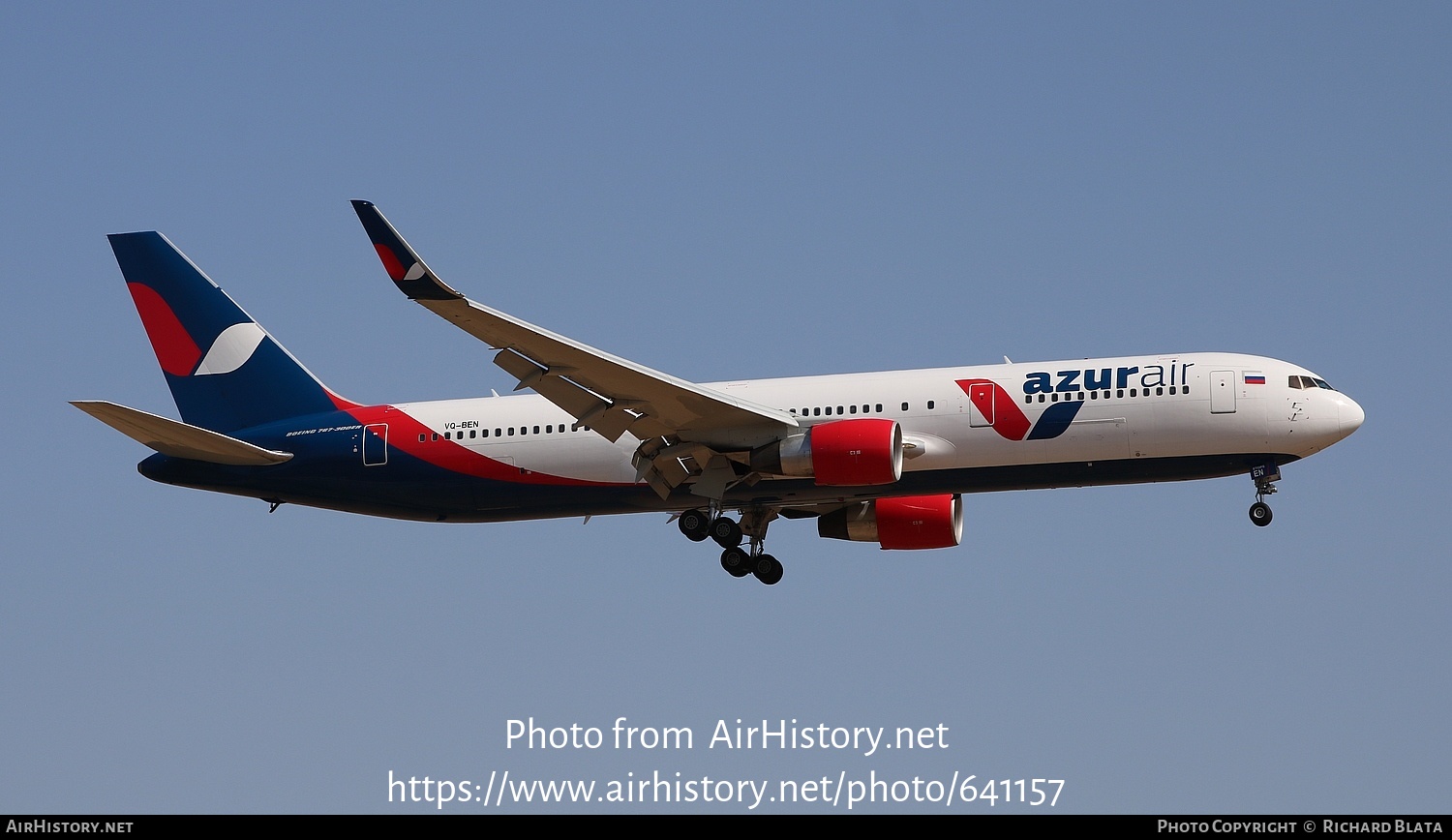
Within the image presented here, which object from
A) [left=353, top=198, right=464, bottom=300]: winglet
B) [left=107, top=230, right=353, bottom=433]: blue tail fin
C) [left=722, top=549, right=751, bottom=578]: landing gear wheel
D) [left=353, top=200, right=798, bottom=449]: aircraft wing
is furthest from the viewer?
[left=107, top=230, right=353, bottom=433]: blue tail fin

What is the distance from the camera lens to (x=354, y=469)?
42.5 meters

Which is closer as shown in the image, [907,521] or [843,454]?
[843,454]

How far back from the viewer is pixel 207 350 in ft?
148

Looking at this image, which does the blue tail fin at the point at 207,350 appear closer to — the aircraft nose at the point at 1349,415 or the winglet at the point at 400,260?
the winglet at the point at 400,260

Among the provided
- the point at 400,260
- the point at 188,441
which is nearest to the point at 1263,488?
the point at 400,260

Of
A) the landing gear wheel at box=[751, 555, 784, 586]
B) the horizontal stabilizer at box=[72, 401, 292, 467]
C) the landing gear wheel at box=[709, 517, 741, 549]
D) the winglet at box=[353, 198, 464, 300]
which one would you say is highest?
the winglet at box=[353, 198, 464, 300]

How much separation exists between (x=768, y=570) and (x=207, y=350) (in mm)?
15534

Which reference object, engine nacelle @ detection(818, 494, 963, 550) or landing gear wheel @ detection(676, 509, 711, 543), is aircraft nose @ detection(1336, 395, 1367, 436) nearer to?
engine nacelle @ detection(818, 494, 963, 550)

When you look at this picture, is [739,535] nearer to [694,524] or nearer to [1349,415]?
[694,524]

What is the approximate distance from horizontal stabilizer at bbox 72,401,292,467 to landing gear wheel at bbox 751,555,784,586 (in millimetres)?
11801

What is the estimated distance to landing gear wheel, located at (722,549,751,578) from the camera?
141ft

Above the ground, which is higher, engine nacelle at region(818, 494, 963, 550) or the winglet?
the winglet

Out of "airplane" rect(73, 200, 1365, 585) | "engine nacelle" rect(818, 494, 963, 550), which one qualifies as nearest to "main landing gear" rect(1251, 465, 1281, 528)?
"airplane" rect(73, 200, 1365, 585)

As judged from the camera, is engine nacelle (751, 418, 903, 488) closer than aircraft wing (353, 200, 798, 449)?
No
